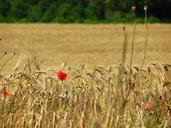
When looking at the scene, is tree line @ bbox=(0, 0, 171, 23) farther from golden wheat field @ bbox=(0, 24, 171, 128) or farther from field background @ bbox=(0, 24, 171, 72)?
golden wheat field @ bbox=(0, 24, 171, 128)

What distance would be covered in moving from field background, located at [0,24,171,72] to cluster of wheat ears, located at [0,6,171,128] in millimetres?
16776

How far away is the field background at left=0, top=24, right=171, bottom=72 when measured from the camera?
78.5 feet

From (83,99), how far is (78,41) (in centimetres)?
2733

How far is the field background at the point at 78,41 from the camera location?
78.5ft

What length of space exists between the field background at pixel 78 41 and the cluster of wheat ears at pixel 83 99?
1678 centimetres

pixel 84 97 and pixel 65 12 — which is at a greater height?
pixel 84 97

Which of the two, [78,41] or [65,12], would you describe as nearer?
[78,41]

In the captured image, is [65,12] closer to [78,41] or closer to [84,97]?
[78,41]

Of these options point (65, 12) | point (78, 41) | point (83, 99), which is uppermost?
point (83, 99)

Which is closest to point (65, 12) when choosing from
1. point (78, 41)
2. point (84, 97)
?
point (78, 41)

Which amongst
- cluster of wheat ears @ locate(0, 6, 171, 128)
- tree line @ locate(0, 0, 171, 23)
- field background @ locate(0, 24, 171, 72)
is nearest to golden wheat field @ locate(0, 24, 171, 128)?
cluster of wheat ears @ locate(0, 6, 171, 128)

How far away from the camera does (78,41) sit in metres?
30.8

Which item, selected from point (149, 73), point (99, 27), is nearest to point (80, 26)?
point (99, 27)

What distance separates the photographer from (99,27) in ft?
120
